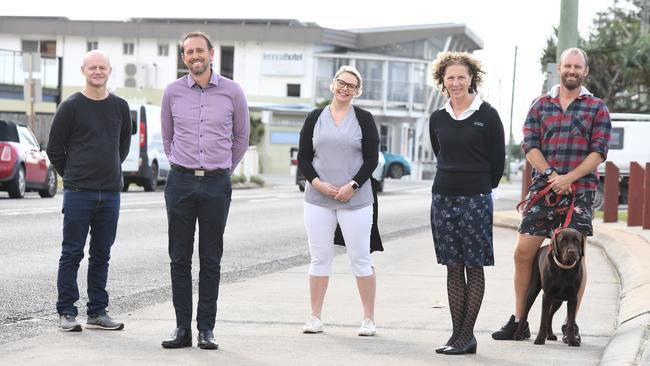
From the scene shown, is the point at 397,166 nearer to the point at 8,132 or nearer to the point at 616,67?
the point at 616,67

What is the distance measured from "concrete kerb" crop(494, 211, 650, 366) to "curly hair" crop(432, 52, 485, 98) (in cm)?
170

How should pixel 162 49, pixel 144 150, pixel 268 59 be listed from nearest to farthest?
pixel 144 150 → pixel 268 59 → pixel 162 49

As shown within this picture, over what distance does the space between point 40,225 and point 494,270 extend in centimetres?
723

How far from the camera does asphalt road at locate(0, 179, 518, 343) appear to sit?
32.1 feet

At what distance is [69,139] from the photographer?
8.34 meters

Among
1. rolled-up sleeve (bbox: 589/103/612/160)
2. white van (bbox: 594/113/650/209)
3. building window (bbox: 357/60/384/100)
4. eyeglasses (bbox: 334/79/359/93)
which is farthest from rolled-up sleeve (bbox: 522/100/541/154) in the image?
building window (bbox: 357/60/384/100)

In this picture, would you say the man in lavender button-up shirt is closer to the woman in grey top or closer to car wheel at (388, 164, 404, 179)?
the woman in grey top

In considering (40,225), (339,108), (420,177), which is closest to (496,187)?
(339,108)

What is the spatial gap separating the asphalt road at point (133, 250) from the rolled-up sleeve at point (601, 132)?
11.6ft

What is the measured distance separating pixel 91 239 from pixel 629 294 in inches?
162

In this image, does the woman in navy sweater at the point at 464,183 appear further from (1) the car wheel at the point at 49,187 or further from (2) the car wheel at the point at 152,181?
(2) the car wheel at the point at 152,181

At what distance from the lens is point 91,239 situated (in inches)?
330

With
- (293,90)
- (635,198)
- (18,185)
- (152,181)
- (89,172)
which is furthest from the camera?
(293,90)

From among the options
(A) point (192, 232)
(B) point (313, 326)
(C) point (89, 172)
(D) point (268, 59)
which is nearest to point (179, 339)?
(A) point (192, 232)
